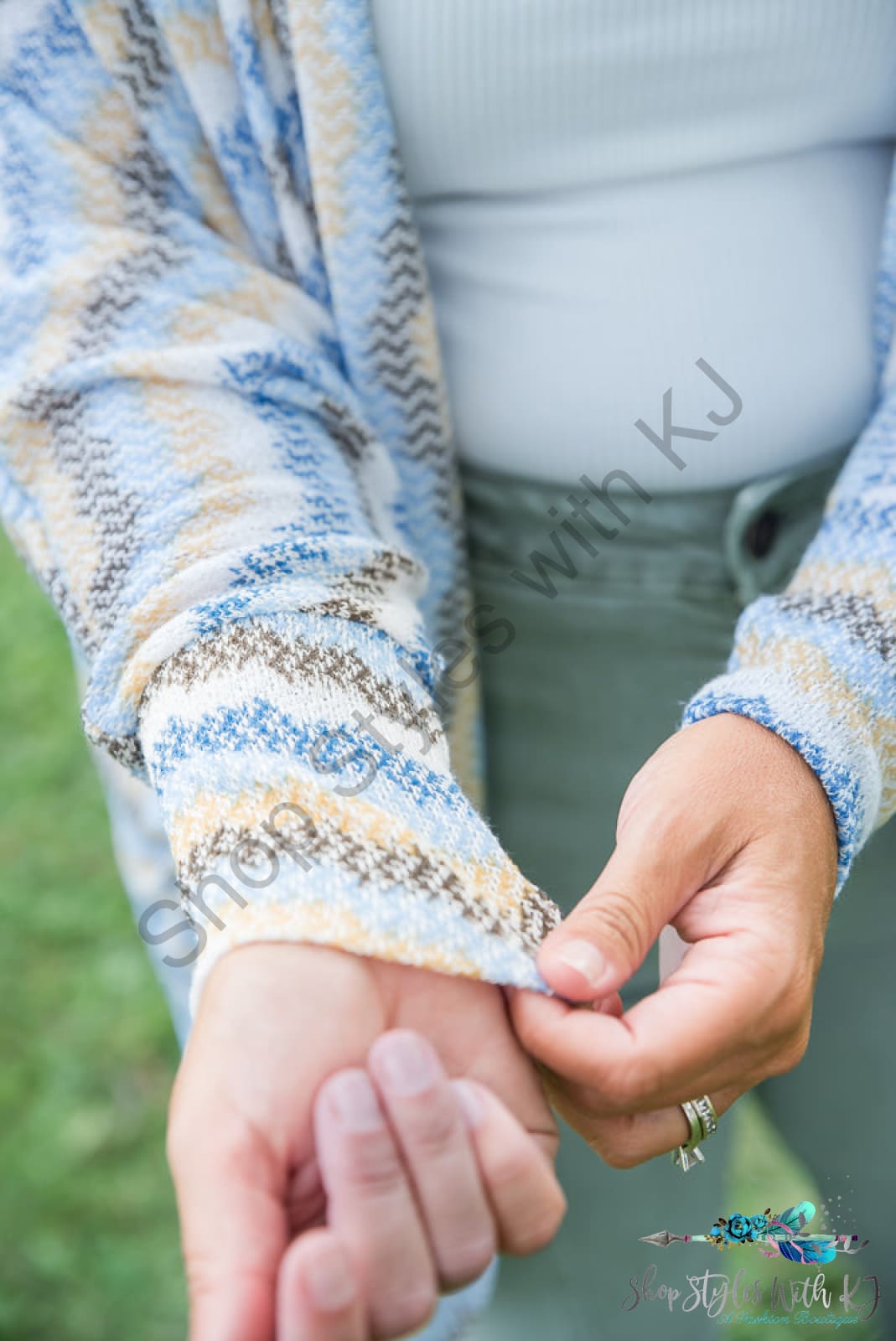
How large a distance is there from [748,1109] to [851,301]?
3.20 feet

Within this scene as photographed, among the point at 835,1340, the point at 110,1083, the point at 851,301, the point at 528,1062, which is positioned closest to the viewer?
the point at 528,1062

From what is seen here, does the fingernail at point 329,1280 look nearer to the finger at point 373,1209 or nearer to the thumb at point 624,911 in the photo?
the finger at point 373,1209

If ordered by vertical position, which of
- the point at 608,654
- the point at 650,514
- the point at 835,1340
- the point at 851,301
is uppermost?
the point at 851,301

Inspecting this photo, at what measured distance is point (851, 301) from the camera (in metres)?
0.72

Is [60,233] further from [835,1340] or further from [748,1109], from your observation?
[835,1340]

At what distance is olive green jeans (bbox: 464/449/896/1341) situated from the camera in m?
0.76

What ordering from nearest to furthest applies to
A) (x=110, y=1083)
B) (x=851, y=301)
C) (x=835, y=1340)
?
(x=851, y=301), (x=835, y=1340), (x=110, y=1083)

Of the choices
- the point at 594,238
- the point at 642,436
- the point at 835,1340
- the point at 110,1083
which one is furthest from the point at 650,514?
the point at 110,1083

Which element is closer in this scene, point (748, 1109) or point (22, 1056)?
point (748, 1109)

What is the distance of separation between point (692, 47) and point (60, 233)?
1.29 ft

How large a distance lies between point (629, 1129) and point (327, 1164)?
19 centimetres

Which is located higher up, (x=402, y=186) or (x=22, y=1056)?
(x=402, y=186)

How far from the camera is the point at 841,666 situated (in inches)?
23.0

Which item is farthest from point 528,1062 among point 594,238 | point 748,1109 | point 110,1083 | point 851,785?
point 110,1083
